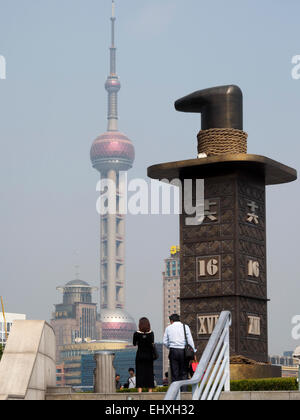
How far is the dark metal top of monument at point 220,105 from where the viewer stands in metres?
27.6

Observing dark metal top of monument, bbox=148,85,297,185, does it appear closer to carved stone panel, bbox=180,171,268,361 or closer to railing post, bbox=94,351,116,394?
carved stone panel, bbox=180,171,268,361

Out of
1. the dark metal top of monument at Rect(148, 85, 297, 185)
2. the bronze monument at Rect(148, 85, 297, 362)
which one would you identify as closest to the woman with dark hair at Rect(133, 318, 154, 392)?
the bronze monument at Rect(148, 85, 297, 362)

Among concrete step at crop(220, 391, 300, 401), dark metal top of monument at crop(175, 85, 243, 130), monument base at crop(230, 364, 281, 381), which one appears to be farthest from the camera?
dark metal top of monument at crop(175, 85, 243, 130)

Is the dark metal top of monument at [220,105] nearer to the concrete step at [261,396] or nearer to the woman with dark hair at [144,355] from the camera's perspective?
the woman with dark hair at [144,355]

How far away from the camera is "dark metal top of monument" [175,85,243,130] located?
27.6 metres

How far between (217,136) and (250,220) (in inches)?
102

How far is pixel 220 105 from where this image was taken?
2775cm

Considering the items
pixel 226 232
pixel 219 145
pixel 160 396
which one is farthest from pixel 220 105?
pixel 160 396

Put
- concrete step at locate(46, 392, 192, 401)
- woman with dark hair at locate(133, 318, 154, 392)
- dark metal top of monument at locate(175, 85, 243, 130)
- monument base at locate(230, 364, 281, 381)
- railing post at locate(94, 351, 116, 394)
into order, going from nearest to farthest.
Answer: concrete step at locate(46, 392, 192, 401) < woman with dark hair at locate(133, 318, 154, 392) < railing post at locate(94, 351, 116, 394) < monument base at locate(230, 364, 281, 381) < dark metal top of monument at locate(175, 85, 243, 130)

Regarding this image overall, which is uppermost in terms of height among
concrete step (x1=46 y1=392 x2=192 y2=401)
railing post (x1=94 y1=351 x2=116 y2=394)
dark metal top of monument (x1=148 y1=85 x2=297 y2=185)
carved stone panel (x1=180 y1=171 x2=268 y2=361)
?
dark metal top of monument (x1=148 y1=85 x2=297 y2=185)

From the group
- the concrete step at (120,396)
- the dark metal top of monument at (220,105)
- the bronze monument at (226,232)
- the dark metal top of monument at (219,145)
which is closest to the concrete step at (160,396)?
the concrete step at (120,396)

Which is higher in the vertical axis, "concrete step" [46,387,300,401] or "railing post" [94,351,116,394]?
"railing post" [94,351,116,394]
